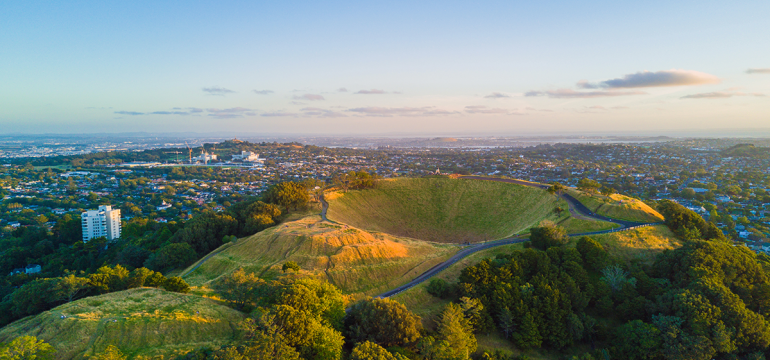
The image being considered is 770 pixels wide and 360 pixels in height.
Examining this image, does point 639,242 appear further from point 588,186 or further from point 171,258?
point 171,258

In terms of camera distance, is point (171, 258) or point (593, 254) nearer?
point (593, 254)

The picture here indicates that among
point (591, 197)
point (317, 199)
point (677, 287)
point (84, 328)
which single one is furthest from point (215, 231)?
point (591, 197)

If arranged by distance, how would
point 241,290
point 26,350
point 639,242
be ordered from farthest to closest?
point 639,242 → point 241,290 → point 26,350

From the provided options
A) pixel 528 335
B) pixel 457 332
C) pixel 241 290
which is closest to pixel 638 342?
pixel 528 335

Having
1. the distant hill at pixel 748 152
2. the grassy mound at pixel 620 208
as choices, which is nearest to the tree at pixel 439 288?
the grassy mound at pixel 620 208

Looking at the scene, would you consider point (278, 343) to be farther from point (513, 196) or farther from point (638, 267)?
point (513, 196)
